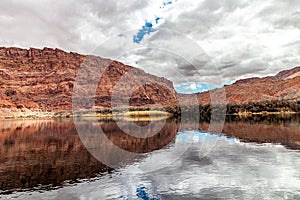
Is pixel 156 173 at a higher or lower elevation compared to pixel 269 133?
lower

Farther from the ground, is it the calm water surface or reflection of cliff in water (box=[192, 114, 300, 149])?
reflection of cliff in water (box=[192, 114, 300, 149])

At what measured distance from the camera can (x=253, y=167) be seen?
2978 cm

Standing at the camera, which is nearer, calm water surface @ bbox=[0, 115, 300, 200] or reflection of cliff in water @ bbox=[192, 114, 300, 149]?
calm water surface @ bbox=[0, 115, 300, 200]

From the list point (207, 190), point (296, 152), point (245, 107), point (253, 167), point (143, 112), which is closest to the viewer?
point (207, 190)

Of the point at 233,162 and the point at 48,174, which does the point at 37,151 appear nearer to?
the point at 48,174

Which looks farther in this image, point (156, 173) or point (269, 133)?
point (269, 133)

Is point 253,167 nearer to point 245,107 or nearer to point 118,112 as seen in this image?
point 245,107

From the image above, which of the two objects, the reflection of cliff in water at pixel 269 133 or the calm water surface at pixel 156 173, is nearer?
the calm water surface at pixel 156 173

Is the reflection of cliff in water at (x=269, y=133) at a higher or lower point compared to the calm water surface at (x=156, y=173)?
higher

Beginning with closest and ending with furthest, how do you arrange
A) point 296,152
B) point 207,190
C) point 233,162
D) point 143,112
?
point 207,190 → point 233,162 → point 296,152 → point 143,112

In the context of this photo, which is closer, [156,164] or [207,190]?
[207,190]

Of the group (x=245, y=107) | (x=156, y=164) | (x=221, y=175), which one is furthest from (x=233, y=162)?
(x=245, y=107)

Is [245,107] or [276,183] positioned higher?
[245,107]

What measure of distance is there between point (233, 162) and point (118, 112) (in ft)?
519
